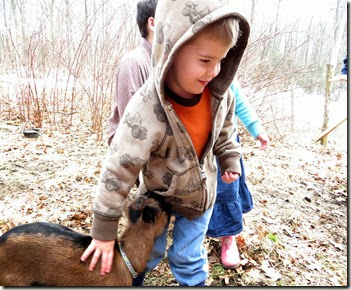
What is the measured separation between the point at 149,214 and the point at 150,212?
0.06 feet

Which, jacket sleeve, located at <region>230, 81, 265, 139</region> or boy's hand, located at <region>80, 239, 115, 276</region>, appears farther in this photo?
jacket sleeve, located at <region>230, 81, 265, 139</region>

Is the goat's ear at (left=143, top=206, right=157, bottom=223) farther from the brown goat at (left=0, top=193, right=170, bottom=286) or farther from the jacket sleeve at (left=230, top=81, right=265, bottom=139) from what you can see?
the jacket sleeve at (left=230, top=81, right=265, bottom=139)

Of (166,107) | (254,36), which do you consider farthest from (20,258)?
(254,36)

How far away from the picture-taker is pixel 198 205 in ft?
6.27

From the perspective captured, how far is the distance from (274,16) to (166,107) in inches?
253

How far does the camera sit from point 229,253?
2.93 m

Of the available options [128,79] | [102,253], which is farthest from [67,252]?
[128,79]

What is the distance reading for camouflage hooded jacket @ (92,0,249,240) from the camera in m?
1.41

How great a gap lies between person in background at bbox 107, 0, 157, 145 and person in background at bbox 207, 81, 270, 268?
799mm

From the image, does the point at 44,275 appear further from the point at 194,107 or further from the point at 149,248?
the point at 194,107

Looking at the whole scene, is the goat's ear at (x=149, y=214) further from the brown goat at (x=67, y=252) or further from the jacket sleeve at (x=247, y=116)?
the jacket sleeve at (x=247, y=116)

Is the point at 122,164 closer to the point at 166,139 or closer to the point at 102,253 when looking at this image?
the point at 166,139

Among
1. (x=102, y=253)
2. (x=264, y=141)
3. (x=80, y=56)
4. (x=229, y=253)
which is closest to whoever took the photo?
(x=102, y=253)

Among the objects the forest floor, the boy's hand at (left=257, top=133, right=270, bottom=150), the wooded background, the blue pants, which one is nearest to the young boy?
the boy's hand at (left=257, top=133, right=270, bottom=150)
